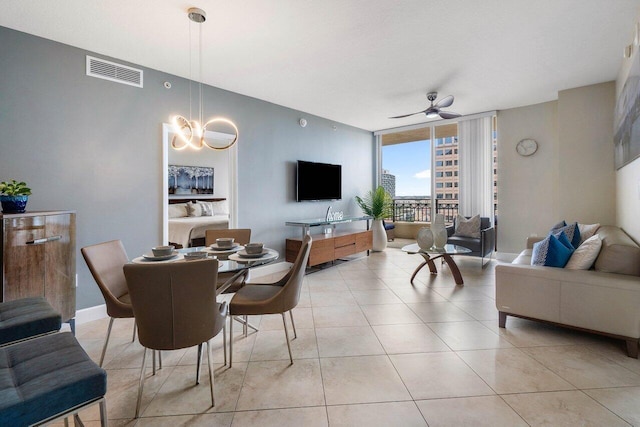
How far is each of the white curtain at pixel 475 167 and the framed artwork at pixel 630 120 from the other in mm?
2337

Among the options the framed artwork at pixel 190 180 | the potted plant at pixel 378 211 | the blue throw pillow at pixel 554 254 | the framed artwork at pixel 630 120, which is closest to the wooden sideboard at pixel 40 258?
the blue throw pillow at pixel 554 254

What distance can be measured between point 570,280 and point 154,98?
4.51m

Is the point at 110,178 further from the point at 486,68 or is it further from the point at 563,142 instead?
the point at 563,142

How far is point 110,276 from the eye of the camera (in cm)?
228

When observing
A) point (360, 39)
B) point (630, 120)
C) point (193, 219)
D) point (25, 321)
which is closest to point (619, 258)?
point (630, 120)

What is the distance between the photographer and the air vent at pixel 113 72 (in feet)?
10.2

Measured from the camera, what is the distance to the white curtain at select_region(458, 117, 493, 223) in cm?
568

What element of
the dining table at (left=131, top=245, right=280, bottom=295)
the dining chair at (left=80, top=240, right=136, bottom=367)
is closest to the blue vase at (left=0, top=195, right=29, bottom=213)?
the dining chair at (left=80, top=240, right=136, bottom=367)

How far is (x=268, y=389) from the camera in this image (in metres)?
1.93

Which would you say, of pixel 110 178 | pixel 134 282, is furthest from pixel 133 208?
pixel 134 282

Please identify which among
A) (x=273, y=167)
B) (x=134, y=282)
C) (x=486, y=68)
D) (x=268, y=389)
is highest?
(x=486, y=68)

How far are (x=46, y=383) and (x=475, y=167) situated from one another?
20.7ft

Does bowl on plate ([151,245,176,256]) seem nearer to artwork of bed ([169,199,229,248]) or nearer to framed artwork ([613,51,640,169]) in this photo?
artwork of bed ([169,199,229,248])

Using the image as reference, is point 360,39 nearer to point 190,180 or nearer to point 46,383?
point 46,383
